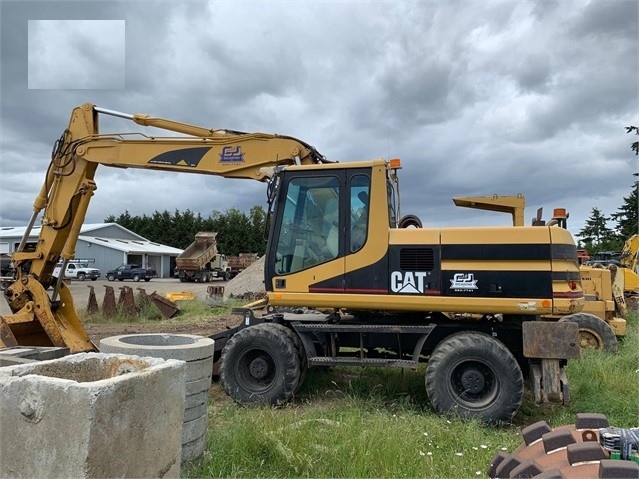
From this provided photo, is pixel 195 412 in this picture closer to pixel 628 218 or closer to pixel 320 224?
pixel 320 224

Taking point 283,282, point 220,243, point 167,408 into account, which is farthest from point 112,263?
point 167,408

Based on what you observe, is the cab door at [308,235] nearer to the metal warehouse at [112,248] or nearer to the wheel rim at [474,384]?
the wheel rim at [474,384]

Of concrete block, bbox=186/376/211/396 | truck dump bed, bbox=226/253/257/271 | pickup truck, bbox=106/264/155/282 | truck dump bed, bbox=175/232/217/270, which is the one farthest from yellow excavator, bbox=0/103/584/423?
pickup truck, bbox=106/264/155/282

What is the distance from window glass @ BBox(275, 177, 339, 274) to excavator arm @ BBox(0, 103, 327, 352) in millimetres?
788

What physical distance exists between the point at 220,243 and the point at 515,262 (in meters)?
54.0

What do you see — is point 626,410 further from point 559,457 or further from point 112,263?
point 112,263

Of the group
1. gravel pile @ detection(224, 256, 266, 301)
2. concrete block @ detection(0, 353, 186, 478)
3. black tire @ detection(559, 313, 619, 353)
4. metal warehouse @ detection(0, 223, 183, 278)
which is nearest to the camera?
concrete block @ detection(0, 353, 186, 478)

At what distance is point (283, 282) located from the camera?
657 centimetres

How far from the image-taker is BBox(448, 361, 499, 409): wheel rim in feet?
18.8

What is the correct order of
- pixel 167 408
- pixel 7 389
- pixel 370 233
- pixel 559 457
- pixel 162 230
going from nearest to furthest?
1. pixel 559 457
2. pixel 7 389
3. pixel 167 408
4. pixel 370 233
5. pixel 162 230

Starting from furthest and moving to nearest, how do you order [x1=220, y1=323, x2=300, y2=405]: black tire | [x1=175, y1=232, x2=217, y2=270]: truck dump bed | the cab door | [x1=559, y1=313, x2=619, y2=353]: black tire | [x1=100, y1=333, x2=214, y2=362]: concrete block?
1. [x1=175, y1=232, x2=217, y2=270]: truck dump bed
2. [x1=559, y1=313, x2=619, y2=353]: black tire
3. the cab door
4. [x1=220, y1=323, x2=300, y2=405]: black tire
5. [x1=100, y1=333, x2=214, y2=362]: concrete block

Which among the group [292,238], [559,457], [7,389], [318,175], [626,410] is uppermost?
[318,175]

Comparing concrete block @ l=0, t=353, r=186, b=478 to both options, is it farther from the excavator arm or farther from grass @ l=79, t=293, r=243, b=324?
grass @ l=79, t=293, r=243, b=324

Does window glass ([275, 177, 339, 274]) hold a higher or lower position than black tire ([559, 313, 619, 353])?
higher
